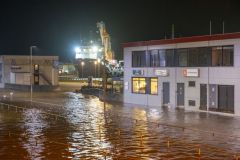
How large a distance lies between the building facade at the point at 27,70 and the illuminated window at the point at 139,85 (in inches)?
1617

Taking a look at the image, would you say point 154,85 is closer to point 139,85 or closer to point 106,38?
point 139,85

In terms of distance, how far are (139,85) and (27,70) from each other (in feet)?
142

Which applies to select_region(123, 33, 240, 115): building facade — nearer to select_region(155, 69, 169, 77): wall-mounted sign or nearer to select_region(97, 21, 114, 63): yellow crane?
select_region(155, 69, 169, 77): wall-mounted sign

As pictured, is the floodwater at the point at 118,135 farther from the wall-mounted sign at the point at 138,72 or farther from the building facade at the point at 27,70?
the building facade at the point at 27,70

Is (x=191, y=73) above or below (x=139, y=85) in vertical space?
above

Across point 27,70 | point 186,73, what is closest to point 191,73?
point 186,73

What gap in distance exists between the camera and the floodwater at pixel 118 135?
782 inches

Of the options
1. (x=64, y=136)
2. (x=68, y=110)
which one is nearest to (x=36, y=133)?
(x=64, y=136)

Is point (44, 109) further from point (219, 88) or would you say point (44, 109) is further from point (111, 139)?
point (111, 139)

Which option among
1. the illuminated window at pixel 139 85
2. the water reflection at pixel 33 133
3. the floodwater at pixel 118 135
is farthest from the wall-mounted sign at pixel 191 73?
the water reflection at pixel 33 133

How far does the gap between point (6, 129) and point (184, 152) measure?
12.2 meters

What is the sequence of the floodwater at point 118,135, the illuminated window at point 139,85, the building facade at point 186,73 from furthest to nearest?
the illuminated window at point 139,85 → the building facade at point 186,73 → the floodwater at point 118,135

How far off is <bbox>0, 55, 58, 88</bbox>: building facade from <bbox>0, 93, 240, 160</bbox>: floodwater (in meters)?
46.8

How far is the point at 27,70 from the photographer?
85875 millimetres
